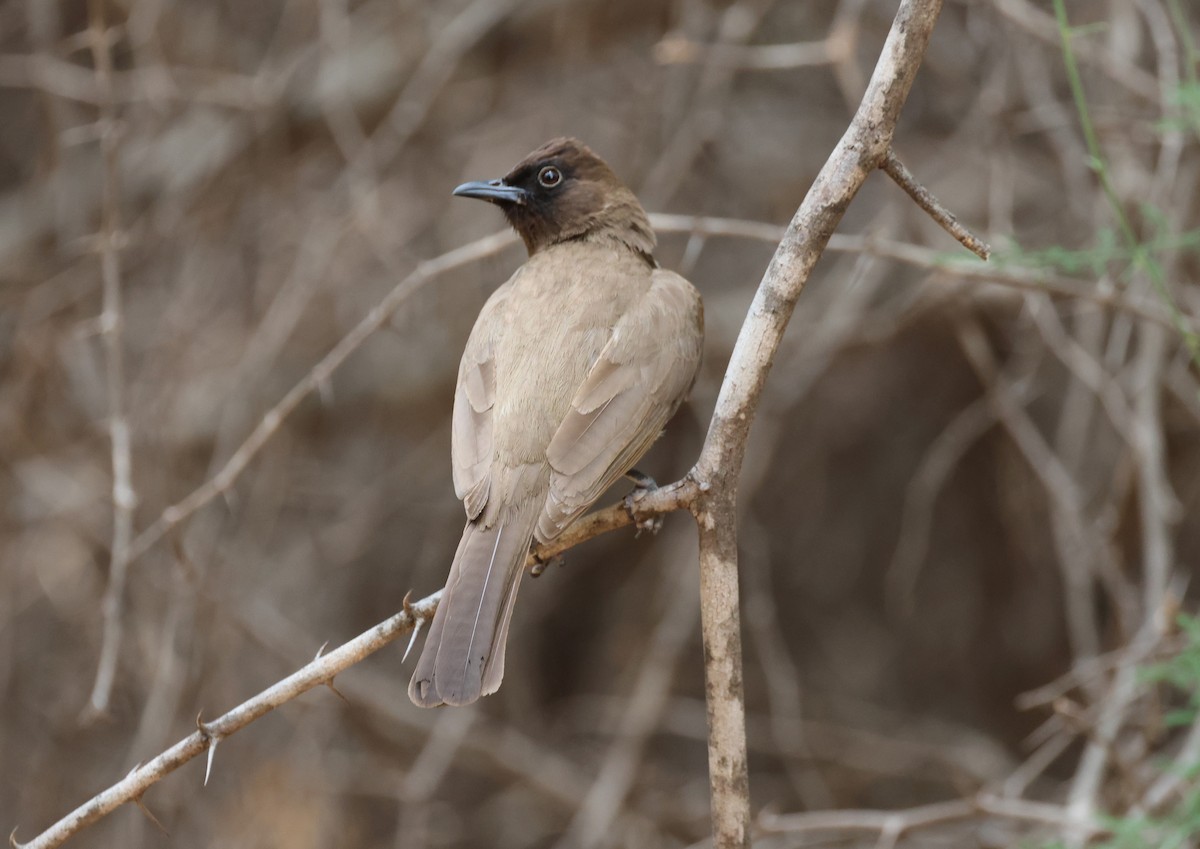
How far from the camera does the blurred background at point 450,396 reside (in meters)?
5.01

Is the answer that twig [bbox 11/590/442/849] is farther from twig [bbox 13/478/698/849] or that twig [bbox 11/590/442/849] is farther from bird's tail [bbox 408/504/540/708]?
bird's tail [bbox 408/504/540/708]

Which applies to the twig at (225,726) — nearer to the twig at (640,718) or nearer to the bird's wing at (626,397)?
the bird's wing at (626,397)

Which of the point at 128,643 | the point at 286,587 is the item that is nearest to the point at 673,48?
the point at 128,643

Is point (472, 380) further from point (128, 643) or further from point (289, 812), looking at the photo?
point (289, 812)

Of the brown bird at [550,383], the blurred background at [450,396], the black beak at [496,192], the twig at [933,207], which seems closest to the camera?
the twig at [933,207]

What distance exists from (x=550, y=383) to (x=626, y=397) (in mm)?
197

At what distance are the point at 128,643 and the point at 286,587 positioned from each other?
1.43 m

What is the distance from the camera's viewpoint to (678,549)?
590cm

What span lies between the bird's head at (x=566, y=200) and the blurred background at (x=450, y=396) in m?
0.51

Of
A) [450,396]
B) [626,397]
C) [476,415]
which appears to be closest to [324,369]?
[476,415]

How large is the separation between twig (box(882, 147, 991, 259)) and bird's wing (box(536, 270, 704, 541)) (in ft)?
3.46

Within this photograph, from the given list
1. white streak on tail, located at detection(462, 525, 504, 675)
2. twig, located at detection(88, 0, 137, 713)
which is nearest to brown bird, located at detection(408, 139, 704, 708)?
white streak on tail, located at detection(462, 525, 504, 675)

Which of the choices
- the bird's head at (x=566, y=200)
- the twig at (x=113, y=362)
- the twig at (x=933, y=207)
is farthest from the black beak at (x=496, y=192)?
the twig at (x=933, y=207)

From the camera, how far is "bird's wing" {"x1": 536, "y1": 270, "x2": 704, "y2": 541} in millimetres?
3061
